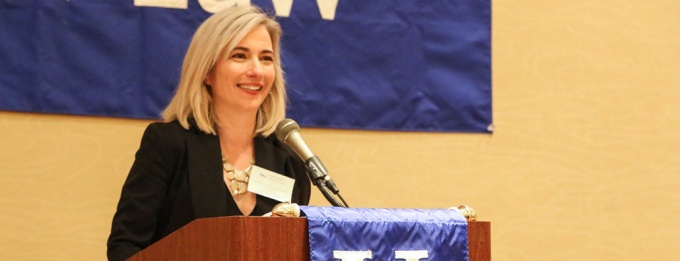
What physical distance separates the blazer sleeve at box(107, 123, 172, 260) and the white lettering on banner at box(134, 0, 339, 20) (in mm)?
1008

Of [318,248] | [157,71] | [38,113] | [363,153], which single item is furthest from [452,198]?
[318,248]

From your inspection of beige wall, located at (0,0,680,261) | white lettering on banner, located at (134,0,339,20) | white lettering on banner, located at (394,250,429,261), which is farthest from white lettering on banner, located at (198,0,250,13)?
white lettering on banner, located at (394,250,429,261)

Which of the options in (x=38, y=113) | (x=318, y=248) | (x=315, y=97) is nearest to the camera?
(x=318, y=248)

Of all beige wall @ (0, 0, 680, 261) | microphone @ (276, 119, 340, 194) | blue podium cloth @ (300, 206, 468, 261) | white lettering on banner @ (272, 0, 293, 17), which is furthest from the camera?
beige wall @ (0, 0, 680, 261)

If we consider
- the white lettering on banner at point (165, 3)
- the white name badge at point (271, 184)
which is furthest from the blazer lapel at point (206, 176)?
the white lettering on banner at point (165, 3)

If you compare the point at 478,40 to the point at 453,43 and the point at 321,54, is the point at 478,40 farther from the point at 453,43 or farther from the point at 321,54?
the point at 321,54

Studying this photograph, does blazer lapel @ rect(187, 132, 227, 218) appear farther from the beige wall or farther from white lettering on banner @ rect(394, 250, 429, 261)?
the beige wall

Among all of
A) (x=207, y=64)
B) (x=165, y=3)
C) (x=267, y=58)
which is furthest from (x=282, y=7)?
(x=207, y=64)

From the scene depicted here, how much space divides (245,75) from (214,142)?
9.0 inches

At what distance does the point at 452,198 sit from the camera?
3787mm

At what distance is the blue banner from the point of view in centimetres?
340

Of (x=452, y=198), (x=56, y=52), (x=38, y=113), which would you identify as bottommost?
(x=452, y=198)

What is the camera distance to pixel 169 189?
8.49 feet

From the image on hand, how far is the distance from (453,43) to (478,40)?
0.39 ft
